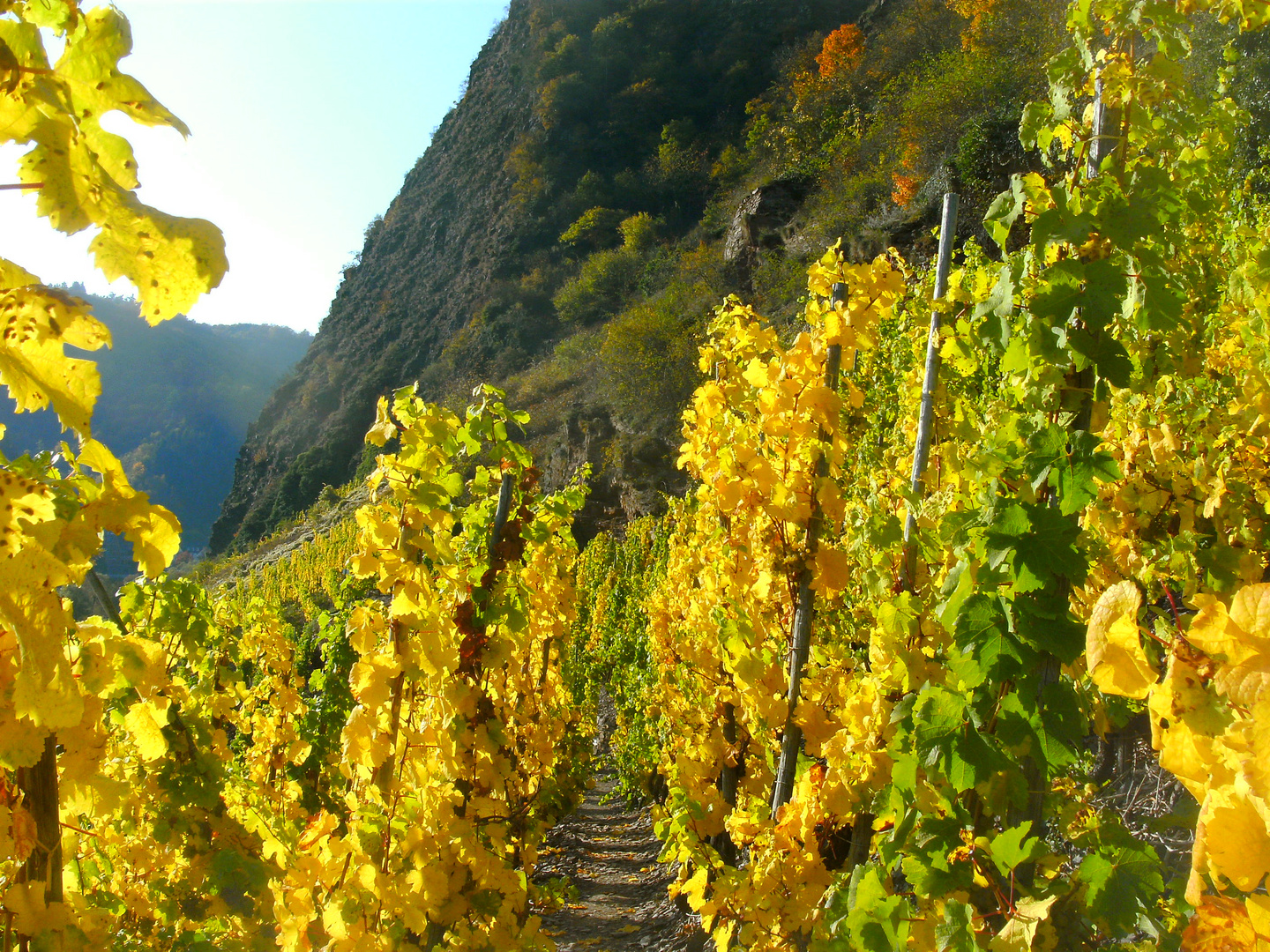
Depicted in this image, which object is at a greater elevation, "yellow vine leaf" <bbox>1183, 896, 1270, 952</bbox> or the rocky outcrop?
the rocky outcrop

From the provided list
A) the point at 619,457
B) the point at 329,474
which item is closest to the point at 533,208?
the point at 329,474

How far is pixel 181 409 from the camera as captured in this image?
2852 inches

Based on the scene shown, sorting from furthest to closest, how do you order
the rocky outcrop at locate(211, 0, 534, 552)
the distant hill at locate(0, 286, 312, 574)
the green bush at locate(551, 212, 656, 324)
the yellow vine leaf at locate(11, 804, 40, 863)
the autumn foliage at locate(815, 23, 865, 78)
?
the distant hill at locate(0, 286, 312, 574) → the rocky outcrop at locate(211, 0, 534, 552) → the green bush at locate(551, 212, 656, 324) → the autumn foliage at locate(815, 23, 865, 78) → the yellow vine leaf at locate(11, 804, 40, 863)

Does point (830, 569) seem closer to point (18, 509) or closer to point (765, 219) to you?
point (18, 509)

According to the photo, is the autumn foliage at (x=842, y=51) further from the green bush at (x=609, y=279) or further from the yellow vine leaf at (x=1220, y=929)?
the yellow vine leaf at (x=1220, y=929)

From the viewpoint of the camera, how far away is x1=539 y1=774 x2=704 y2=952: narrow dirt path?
5.29 meters

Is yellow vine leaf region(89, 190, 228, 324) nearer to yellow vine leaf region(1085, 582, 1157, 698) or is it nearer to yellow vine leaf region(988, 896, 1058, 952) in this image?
yellow vine leaf region(1085, 582, 1157, 698)

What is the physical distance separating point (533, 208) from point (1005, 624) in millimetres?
41087

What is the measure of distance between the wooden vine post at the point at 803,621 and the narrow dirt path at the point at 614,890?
2614 millimetres

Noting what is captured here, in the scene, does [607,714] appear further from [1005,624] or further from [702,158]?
[702,158]

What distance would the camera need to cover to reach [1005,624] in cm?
146

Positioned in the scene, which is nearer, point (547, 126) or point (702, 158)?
point (702, 158)

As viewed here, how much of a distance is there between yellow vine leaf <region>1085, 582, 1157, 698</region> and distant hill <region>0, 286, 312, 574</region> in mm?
70992

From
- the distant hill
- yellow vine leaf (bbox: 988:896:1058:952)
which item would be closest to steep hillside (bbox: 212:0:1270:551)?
yellow vine leaf (bbox: 988:896:1058:952)
